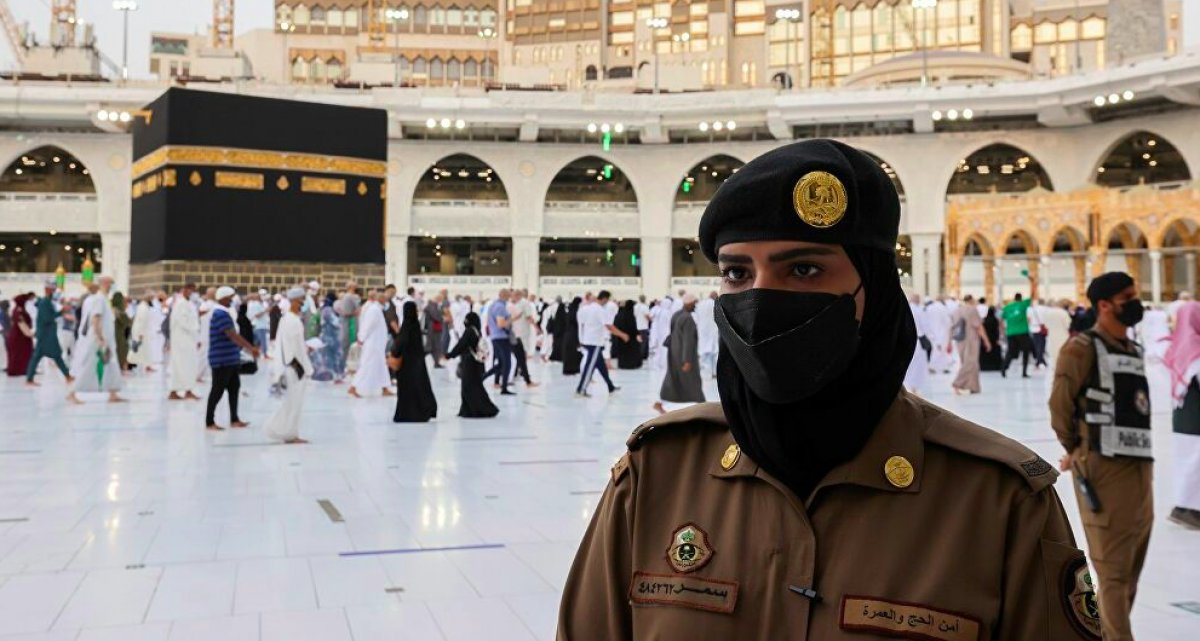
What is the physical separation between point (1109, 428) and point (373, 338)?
377 inches

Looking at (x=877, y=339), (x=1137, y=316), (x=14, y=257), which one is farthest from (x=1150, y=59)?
(x=14, y=257)

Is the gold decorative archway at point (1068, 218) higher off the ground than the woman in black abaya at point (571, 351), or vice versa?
the gold decorative archway at point (1068, 218)

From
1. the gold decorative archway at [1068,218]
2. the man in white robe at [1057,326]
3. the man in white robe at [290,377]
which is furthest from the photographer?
the gold decorative archway at [1068,218]

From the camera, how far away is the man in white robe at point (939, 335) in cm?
1647

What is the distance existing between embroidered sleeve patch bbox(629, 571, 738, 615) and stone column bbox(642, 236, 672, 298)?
34640 millimetres

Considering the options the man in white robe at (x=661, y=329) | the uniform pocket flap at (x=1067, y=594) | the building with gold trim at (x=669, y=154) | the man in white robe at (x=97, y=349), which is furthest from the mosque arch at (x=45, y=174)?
the uniform pocket flap at (x=1067, y=594)

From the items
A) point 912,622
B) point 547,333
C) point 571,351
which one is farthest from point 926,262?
point 912,622

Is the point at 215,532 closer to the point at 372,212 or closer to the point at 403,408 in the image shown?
the point at 403,408

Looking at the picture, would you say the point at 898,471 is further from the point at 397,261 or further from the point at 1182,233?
the point at 397,261

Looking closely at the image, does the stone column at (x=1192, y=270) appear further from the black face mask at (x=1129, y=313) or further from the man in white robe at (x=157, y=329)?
the black face mask at (x=1129, y=313)

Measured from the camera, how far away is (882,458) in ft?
3.65

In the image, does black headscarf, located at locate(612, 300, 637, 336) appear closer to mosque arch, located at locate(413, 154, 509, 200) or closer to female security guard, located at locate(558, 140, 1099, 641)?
female security guard, located at locate(558, 140, 1099, 641)

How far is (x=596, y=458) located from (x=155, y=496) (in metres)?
3.08

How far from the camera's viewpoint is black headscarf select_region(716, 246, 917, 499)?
113 centimetres
